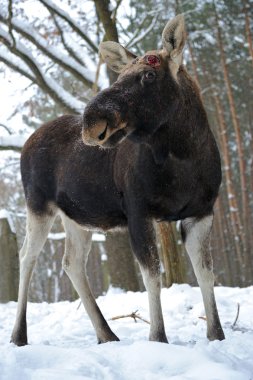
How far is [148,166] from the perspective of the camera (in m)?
3.78

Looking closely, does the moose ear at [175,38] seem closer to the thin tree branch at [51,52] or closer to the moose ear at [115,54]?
the moose ear at [115,54]

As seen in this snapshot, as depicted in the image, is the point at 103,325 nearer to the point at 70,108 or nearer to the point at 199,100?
the point at 199,100

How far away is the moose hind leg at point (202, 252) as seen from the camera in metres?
4.07

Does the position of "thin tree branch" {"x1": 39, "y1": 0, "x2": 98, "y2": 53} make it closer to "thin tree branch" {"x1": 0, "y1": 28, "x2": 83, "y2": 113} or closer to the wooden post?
"thin tree branch" {"x1": 0, "y1": 28, "x2": 83, "y2": 113}

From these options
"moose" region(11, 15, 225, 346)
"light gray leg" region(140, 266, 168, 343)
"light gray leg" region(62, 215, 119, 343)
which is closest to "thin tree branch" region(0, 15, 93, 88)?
"light gray leg" region(62, 215, 119, 343)

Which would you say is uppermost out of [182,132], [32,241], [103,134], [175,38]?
[175,38]

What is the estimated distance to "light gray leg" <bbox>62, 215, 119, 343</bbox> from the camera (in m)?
4.75

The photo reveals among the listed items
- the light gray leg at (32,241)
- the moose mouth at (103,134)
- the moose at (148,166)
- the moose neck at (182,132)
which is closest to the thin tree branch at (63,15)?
the moose at (148,166)

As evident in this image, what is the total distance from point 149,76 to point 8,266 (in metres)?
6.20

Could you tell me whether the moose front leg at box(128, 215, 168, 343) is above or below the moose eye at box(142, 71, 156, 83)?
below

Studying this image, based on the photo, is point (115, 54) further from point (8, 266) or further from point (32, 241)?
point (8, 266)

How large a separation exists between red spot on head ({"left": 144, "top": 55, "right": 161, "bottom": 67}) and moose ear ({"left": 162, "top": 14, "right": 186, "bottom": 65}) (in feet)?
0.52

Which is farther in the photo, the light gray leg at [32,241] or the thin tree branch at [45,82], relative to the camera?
the thin tree branch at [45,82]

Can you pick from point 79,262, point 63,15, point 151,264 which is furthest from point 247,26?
point 151,264
